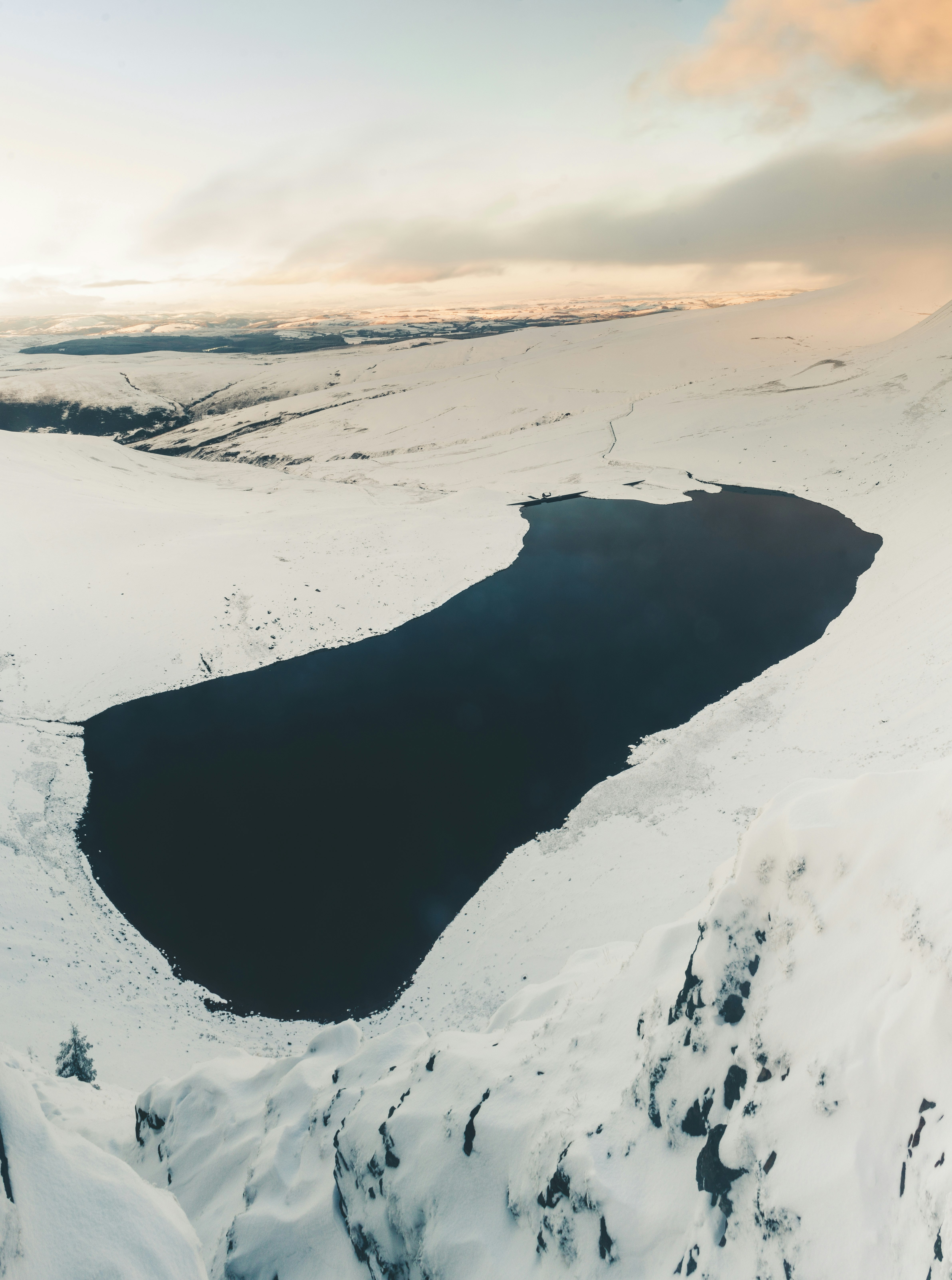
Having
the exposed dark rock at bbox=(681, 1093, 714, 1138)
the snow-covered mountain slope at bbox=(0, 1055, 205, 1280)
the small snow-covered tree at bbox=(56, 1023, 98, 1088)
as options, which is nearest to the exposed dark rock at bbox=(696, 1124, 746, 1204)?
the exposed dark rock at bbox=(681, 1093, 714, 1138)

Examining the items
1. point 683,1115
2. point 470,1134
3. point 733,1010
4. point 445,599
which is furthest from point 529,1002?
point 445,599

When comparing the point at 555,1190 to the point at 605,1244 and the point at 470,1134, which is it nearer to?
the point at 605,1244

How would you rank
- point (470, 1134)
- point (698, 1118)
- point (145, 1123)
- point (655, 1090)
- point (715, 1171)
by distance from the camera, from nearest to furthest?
point (715, 1171)
point (698, 1118)
point (655, 1090)
point (470, 1134)
point (145, 1123)

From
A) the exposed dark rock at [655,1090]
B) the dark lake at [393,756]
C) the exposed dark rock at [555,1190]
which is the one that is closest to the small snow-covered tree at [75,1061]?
the dark lake at [393,756]

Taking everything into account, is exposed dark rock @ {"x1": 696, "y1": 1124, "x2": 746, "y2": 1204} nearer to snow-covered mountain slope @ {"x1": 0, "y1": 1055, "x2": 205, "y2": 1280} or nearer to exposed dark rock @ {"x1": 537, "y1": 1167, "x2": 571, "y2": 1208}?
exposed dark rock @ {"x1": 537, "y1": 1167, "x2": 571, "y2": 1208}

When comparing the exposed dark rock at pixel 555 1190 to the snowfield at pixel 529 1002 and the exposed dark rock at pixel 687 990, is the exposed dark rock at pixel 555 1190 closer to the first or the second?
the snowfield at pixel 529 1002

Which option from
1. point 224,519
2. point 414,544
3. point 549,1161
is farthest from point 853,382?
point 549,1161
